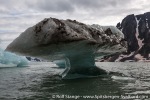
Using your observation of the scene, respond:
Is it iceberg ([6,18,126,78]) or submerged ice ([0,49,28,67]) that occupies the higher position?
iceberg ([6,18,126,78])

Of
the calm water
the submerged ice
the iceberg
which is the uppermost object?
the iceberg

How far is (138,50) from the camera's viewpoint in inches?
7638

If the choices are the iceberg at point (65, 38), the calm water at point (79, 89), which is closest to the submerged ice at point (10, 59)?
the iceberg at point (65, 38)

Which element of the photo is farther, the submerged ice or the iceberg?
the submerged ice

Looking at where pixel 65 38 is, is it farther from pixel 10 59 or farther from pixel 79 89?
pixel 10 59

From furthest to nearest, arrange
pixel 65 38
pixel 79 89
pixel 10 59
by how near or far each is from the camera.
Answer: pixel 10 59, pixel 65 38, pixel 79 89

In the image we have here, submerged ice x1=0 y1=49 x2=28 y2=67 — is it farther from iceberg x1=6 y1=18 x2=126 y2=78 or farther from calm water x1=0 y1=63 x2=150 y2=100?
calm water x1=0 y1=63 x2=150 y2=100

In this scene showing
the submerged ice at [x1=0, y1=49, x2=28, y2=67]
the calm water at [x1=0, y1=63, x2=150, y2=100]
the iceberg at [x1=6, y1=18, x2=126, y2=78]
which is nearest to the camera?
the calm water at [x1=0, y1=63, x2=150, y2=100]

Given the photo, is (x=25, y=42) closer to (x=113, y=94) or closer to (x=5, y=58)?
(x=113, y=94)

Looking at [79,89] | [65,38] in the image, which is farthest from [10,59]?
[79,89]

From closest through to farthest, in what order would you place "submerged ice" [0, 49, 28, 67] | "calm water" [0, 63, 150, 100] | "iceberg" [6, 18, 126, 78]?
"calm water" [0, 63, 150, 100] → "iceberg" [6, 18, 126, 78] → "submerged ice" [0, 49, 28, 67]

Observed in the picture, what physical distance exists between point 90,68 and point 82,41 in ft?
16.4

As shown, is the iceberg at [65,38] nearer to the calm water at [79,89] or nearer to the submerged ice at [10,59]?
the calm water at [79,89]

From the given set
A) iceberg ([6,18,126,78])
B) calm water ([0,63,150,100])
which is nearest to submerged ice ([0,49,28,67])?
iceberg ([6,18,126,78])
